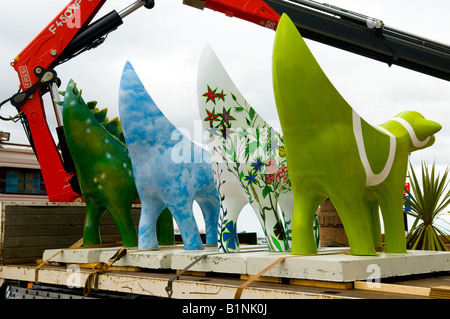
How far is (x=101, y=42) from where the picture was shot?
3578mm

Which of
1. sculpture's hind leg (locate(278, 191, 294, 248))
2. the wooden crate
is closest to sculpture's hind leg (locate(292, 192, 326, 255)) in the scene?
sculpture's hind leg (locate(278, 191, 294, 248))

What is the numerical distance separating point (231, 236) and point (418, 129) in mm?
883

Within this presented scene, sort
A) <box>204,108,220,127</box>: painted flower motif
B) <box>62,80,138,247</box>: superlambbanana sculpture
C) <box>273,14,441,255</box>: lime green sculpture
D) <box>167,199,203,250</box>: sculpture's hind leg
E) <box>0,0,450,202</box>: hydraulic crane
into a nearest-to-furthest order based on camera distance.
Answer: <box>273,14,441,255</box>: lime green sculpture
<box>204,108,220,127</box>: painted flower motif
<box>167,199,203,250</box>: sculpture's hind leg
<box>62,80,138,247</box>: superlambbanana sculpture
<box>0,0,450,202</box>: hydraulic crane

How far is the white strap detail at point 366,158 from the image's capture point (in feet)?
5.65

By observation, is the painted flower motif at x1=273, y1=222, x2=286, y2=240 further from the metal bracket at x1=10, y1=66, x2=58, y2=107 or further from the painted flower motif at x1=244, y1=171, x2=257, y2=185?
the metal bracket at x1=10, y1=66, x2=58, y2=107

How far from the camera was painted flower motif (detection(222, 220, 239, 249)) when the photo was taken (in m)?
2.14

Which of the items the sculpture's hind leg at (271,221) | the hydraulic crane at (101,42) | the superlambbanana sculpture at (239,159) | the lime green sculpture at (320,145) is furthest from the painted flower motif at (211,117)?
the hydraulic crane at (101,42)

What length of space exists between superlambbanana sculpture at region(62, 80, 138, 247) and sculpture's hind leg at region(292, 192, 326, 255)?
3.94 ft

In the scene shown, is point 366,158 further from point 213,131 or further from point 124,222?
point 124,222

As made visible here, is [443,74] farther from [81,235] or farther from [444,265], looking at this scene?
[81,235]

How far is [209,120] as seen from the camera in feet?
7.35

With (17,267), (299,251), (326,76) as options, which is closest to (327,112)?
(326,76)

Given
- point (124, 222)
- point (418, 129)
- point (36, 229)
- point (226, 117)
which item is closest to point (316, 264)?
point (418, 129)

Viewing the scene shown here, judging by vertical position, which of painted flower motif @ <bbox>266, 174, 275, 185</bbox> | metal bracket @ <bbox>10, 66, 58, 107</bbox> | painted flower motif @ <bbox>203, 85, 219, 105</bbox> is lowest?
painted flower motif @ <bbox>266, 174, 275, 185</bbox>
